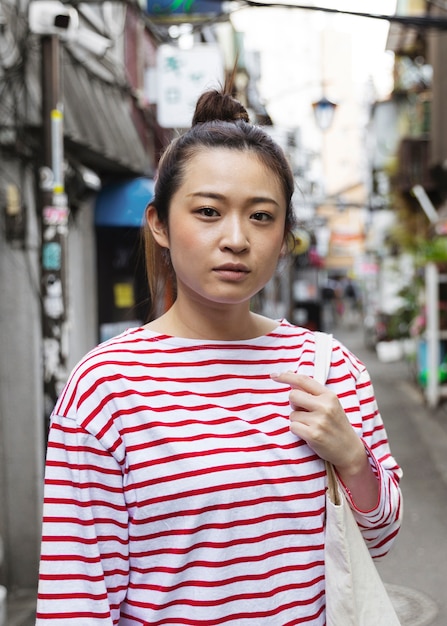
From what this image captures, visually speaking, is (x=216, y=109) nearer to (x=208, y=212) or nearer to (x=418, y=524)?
(x=208, y=212)

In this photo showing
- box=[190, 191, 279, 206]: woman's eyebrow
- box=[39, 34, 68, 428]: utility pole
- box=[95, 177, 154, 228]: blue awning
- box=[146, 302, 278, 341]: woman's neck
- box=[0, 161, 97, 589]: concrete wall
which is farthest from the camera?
box=[95, 177, 154, 228]: blue awning

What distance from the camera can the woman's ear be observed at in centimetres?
177

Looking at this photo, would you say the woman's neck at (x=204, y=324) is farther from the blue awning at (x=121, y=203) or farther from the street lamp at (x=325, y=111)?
the street lamp at (x=325, y=111)

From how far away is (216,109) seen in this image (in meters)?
1.80

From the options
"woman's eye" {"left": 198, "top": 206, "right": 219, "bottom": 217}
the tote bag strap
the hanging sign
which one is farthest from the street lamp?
"woman's eye" {"left": 198, "top": 206, "right": 219, "bottom": 217}

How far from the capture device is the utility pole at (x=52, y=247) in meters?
5.14

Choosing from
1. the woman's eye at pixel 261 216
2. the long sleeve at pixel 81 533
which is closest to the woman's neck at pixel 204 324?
the woman's eye at pixel 261 216

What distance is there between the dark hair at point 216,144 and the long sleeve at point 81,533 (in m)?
0.56

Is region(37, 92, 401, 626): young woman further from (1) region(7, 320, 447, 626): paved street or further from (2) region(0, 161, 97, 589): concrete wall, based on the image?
(2) region(0, 161, 97, 589): concrete wall

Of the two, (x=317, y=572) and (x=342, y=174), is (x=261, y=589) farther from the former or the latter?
(x=342, y=174)

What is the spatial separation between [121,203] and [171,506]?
7693 millimetres

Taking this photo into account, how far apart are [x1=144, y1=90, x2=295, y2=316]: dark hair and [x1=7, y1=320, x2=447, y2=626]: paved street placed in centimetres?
353

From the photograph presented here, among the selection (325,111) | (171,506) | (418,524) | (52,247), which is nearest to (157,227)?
(171,506)

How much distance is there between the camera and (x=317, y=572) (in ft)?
5.33
